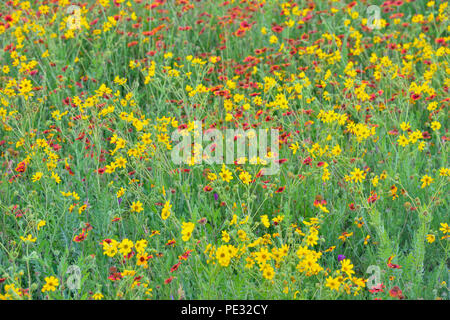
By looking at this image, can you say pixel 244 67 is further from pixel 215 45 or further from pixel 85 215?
pixel 85 215

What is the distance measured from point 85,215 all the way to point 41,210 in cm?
22

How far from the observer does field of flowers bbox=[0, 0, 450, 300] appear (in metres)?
2.56

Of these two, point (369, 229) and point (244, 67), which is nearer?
point (369, 229)

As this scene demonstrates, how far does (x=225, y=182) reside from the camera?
349 centimetres

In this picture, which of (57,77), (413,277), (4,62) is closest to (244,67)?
(57,77)

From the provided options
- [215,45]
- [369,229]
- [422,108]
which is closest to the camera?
[369,229]

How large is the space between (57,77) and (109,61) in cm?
44

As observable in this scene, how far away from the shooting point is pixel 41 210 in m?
3.04

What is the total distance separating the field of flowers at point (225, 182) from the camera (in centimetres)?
256
